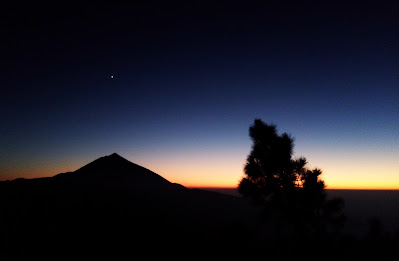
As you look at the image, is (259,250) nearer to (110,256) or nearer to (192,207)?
(110,256)

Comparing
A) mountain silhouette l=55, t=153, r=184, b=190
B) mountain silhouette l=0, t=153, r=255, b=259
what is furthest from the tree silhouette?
mountain silhouette l=55, t=153, r=184, b=190

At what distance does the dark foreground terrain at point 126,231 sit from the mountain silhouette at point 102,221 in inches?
3.0

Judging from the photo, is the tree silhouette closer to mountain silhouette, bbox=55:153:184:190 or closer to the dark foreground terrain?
the dark foreground terrain

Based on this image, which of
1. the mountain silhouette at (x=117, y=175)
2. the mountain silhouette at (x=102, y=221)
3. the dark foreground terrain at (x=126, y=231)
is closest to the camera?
the dark foreground terrain at (x=126, y=231)

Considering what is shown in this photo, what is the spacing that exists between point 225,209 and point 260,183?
A: 35.8 metres

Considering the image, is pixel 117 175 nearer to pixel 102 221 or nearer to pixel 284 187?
pixel 102 221

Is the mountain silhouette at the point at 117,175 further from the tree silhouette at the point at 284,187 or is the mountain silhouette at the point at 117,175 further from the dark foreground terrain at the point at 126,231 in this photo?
the tree silhouette at the point at 284,187

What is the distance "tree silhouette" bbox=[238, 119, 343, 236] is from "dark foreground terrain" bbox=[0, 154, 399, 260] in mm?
1415

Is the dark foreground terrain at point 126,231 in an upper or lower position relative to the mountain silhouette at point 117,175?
lower

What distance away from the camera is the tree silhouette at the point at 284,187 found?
16.2 m

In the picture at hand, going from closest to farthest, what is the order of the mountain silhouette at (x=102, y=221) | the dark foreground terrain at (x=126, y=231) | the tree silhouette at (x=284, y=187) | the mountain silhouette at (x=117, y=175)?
1. the tree silhouette at (x=284, y=187)
2. the dark foreground terrain at (x=126, y=231)
3. the mountain silhouette at (x=102, y=221)
4. the mountain silhouette at (x=117, y=175)

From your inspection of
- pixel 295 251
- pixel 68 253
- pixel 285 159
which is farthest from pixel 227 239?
pixel 68 253

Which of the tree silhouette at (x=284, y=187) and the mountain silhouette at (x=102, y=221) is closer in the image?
the tree silhouette at (x=284, y=187)

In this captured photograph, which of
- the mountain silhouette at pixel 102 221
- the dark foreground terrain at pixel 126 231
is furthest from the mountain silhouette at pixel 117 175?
the dark foreground terrain at pixel 126 231
